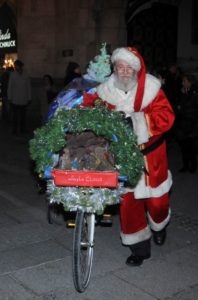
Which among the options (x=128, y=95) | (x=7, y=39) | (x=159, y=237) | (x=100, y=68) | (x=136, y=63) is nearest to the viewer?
(x=136, y=63)

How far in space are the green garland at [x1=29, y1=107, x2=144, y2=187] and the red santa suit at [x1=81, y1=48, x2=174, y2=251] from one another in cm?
47

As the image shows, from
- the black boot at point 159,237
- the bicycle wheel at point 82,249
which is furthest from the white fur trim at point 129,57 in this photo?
the black boot at point 159,237

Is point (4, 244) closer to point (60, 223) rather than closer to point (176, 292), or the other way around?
point (60, 223)

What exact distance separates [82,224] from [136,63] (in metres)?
1.47

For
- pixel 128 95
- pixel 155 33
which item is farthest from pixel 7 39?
pixel 128 95

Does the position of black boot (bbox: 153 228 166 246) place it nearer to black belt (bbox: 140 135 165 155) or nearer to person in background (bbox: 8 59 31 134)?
black belt (bbox: 140 135 165 155)

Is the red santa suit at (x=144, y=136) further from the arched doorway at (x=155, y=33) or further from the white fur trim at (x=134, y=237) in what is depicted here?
the arched doorway at (x=155, y=33)

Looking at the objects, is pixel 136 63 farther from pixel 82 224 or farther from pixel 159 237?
pixel 159 237

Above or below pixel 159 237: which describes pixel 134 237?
above

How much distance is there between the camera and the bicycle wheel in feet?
14.2

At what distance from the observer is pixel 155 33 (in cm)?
1762

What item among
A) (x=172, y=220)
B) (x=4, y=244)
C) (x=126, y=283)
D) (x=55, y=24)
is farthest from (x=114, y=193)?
(x=55, y=24)

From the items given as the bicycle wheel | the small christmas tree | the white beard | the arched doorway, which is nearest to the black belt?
the white beard

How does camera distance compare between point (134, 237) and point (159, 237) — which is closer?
point (134, 237)
